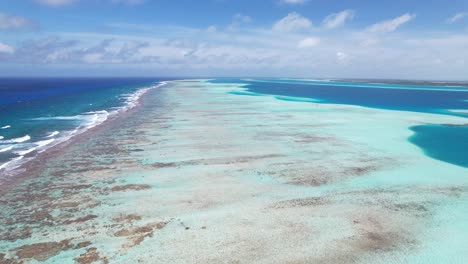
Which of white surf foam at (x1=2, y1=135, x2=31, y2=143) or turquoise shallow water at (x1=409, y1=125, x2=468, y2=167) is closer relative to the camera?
turquoise shallow water at (x1=409, y1=125, x2=468, y2=167)

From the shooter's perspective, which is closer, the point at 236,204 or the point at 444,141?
the point at 236,204

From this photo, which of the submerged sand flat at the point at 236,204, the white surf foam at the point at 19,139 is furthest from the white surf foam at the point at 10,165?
the white surf foam at the point at 19,139

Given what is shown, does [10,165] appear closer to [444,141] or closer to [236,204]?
[236,204]

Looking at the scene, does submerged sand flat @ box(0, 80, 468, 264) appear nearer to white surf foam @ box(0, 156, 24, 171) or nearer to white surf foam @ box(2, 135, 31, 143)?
white surf foam @ box(0, 156, 24, 171)

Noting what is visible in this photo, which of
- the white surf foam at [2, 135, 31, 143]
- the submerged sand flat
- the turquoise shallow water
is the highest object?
the turquoise shallow water

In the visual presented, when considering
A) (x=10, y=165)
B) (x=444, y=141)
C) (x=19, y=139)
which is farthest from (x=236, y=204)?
(x=444, y=141)

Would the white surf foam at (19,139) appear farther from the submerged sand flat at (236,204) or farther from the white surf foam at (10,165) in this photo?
the white surf foam at (10,165)

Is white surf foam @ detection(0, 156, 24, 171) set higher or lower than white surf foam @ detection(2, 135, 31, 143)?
→ lower

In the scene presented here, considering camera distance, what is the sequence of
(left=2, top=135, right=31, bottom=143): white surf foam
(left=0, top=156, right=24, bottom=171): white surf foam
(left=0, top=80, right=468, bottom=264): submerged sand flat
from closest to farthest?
(left=0, top=80, right=468, bottom=264): submerged sand flat → (left=0, top=156, right=24, bottom=171): white surf foam → (left=2, top=135, right=31, bottom=143): white surf foam

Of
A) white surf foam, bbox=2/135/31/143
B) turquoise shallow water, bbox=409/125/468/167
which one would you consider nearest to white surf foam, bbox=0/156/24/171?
white surf foam, bbox=2/135/31/143

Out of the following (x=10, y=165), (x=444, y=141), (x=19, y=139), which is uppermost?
(x=444, y=141)
